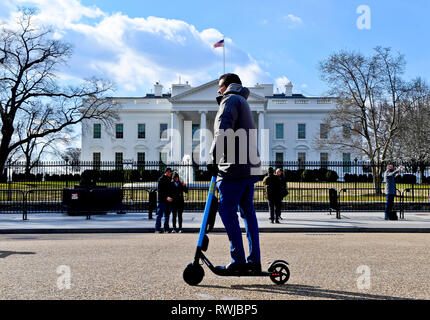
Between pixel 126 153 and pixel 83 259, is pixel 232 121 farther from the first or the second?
pixel 126 153

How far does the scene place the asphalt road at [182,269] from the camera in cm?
418

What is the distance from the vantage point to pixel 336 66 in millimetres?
28125

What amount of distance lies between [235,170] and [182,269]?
1.88 meters

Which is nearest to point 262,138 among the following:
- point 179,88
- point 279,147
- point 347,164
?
point 279,147

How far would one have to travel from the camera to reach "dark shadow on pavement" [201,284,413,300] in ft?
13.2

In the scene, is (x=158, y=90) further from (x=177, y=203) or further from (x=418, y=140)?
(x=177, y=203)

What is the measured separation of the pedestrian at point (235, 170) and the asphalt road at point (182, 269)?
390 millimetres

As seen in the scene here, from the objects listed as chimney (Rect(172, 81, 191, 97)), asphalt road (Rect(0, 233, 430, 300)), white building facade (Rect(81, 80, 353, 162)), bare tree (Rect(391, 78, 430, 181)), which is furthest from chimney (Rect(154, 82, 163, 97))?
asphalt road (Rect(0, 233, 430, 300))

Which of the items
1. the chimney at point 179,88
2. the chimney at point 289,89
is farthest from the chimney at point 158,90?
the chimney at point 289,89

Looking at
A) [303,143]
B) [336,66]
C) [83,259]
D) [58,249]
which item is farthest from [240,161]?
[303,143]

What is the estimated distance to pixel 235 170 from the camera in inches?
173

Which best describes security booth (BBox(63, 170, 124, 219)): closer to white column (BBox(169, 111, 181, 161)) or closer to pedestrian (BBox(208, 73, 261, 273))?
pedestrian (BBox(208, 73, 261, 273))

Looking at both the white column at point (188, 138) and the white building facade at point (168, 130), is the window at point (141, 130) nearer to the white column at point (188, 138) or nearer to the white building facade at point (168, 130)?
the white building facade at point (168, 130)
